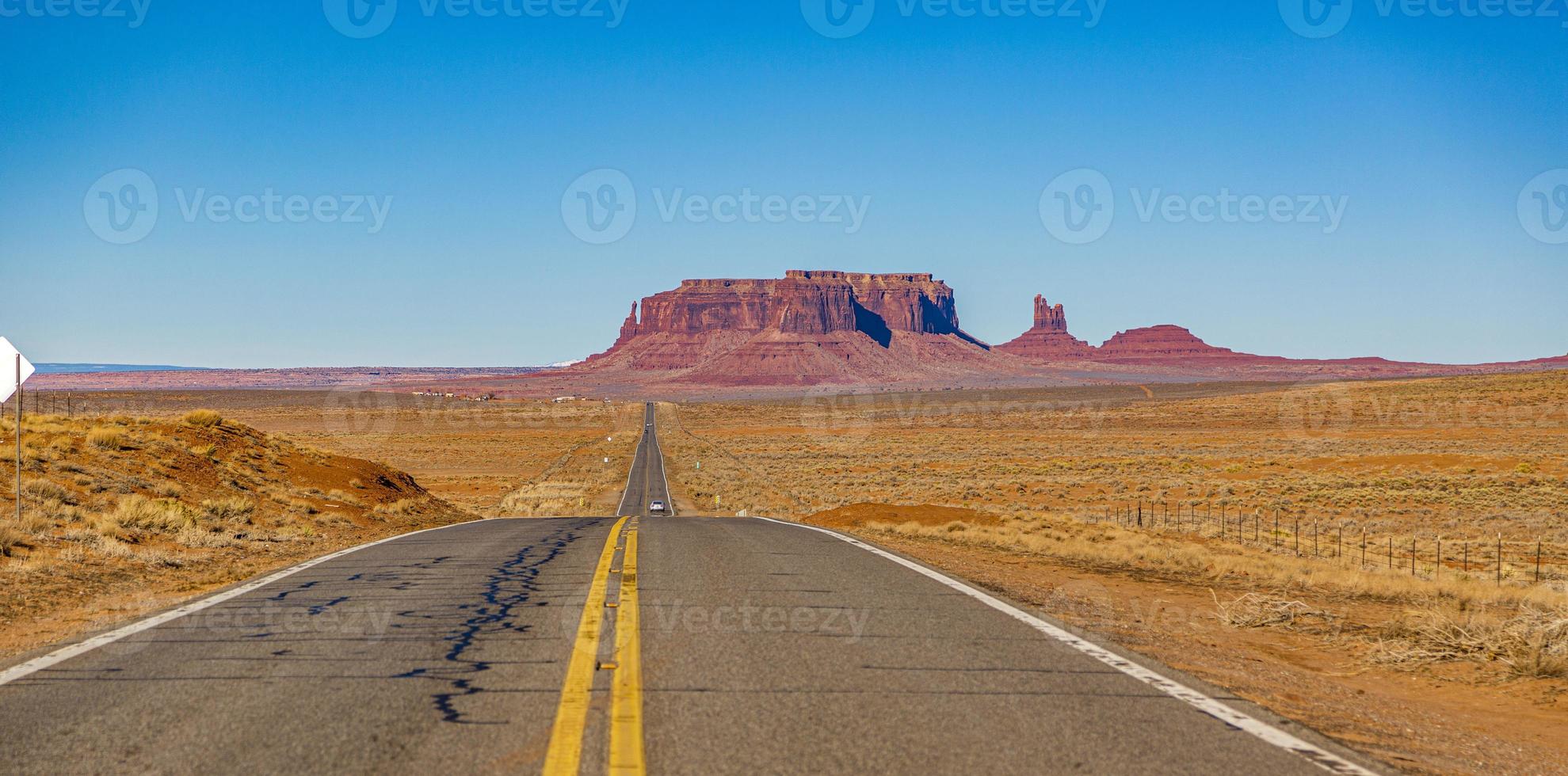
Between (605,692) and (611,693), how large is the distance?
0.04 m

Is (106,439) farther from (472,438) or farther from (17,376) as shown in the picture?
(472,438)

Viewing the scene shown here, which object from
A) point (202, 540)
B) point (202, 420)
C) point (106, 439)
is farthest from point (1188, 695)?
point (202, 420)

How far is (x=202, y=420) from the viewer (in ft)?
87.3

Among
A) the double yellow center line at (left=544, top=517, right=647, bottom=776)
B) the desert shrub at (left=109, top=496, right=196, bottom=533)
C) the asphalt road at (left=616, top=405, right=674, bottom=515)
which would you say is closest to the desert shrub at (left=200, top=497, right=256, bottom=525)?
the desert shrub at (left=109, top=496, right=196, bottom=533)

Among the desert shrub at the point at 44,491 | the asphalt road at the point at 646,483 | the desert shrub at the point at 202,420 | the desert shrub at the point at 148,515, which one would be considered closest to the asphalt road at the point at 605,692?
the desert shrub at the point at 148,515

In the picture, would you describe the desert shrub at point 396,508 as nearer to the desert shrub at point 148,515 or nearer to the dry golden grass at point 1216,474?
the desert shrub at point 148,515

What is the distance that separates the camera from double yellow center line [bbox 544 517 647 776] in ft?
15.0

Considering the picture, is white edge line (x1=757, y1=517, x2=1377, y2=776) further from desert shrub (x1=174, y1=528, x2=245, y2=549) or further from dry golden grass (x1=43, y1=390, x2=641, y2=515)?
dry golden grass (x1=43, y1=390, x2=641, y2=515)

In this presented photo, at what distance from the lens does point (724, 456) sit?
3081 inches

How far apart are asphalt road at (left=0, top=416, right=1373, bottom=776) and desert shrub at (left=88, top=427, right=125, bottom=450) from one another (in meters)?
14.4

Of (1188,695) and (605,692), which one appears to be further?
(1188,695)

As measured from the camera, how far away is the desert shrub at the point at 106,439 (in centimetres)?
2106

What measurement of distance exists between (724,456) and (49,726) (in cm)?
7331

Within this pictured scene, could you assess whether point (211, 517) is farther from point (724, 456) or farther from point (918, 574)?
point (724, 456)
